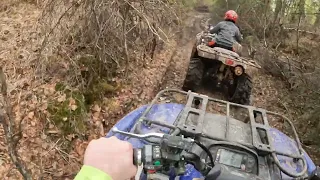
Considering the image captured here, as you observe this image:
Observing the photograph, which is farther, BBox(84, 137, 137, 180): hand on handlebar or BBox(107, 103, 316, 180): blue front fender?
BBox(107, 103, 316, 180): blue front fender

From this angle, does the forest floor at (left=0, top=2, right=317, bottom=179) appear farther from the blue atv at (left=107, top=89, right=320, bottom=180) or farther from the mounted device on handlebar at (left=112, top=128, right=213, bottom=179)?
the mounted device on handlebar at (left=112, top=128, right=213, bottom=179)

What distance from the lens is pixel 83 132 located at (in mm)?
4711

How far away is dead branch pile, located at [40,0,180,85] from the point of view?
16.8ft

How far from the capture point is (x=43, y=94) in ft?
15.9

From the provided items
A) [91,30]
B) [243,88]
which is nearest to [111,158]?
[91,30]

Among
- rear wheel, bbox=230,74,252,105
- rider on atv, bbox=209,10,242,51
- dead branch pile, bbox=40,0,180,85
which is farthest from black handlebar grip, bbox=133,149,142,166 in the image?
rider on atv, bbox=209,10,242,51

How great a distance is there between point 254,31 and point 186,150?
27.0 ft

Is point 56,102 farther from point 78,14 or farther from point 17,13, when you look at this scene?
point 17,13

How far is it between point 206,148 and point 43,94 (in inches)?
124

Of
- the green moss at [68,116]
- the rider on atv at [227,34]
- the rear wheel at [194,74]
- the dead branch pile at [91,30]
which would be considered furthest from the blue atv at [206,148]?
the rider on atv at [227,34]

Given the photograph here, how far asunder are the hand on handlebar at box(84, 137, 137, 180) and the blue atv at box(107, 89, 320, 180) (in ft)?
0.28

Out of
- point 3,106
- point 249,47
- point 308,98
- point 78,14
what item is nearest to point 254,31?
point 249,47

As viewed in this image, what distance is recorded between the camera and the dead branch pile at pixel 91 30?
5.12 m

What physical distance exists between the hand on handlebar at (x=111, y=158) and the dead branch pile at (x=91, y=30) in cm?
353
